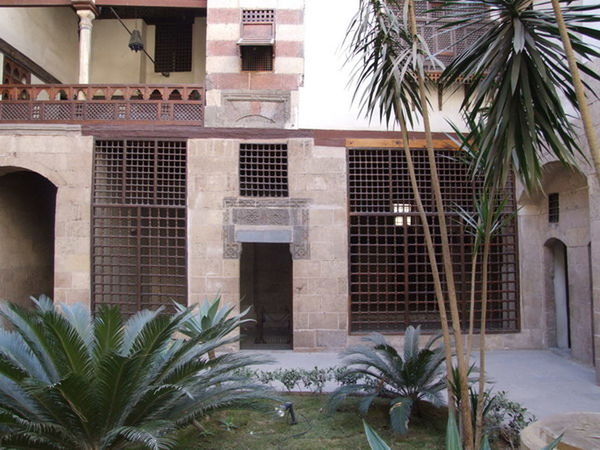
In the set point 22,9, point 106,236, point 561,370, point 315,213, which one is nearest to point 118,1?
point 22,9

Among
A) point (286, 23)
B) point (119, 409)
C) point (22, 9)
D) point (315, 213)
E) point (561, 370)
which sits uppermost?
point (22, 9)

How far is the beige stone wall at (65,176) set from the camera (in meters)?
9.12

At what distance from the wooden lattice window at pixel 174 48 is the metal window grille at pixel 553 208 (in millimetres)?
10506

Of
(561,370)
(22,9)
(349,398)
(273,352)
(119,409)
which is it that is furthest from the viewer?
(22,9)

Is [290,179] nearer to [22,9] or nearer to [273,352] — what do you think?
[273,352]

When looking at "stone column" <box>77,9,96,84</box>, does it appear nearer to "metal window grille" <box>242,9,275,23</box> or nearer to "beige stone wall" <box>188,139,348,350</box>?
"beige stone wall" <box>188,139,348,350</box>

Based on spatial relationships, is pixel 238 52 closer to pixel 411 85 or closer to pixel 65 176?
pixel 65 176

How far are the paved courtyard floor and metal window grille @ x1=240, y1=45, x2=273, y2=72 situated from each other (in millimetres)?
6124

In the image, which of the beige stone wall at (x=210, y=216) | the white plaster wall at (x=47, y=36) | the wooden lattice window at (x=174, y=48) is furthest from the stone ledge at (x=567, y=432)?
the wooden lattice window at (x=174, y=48)

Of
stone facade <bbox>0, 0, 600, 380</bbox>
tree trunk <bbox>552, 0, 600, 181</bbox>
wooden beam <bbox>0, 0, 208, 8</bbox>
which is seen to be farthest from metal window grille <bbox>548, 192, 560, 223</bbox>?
wooden beam <bbox>0, 0, 208, 8</bbox>

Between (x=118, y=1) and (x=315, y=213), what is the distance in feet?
21.0

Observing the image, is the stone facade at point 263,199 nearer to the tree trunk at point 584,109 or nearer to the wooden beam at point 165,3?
the wooden beam at point 165,3

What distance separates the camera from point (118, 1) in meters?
9.76

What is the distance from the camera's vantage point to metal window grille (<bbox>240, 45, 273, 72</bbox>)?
9656 millimetres
